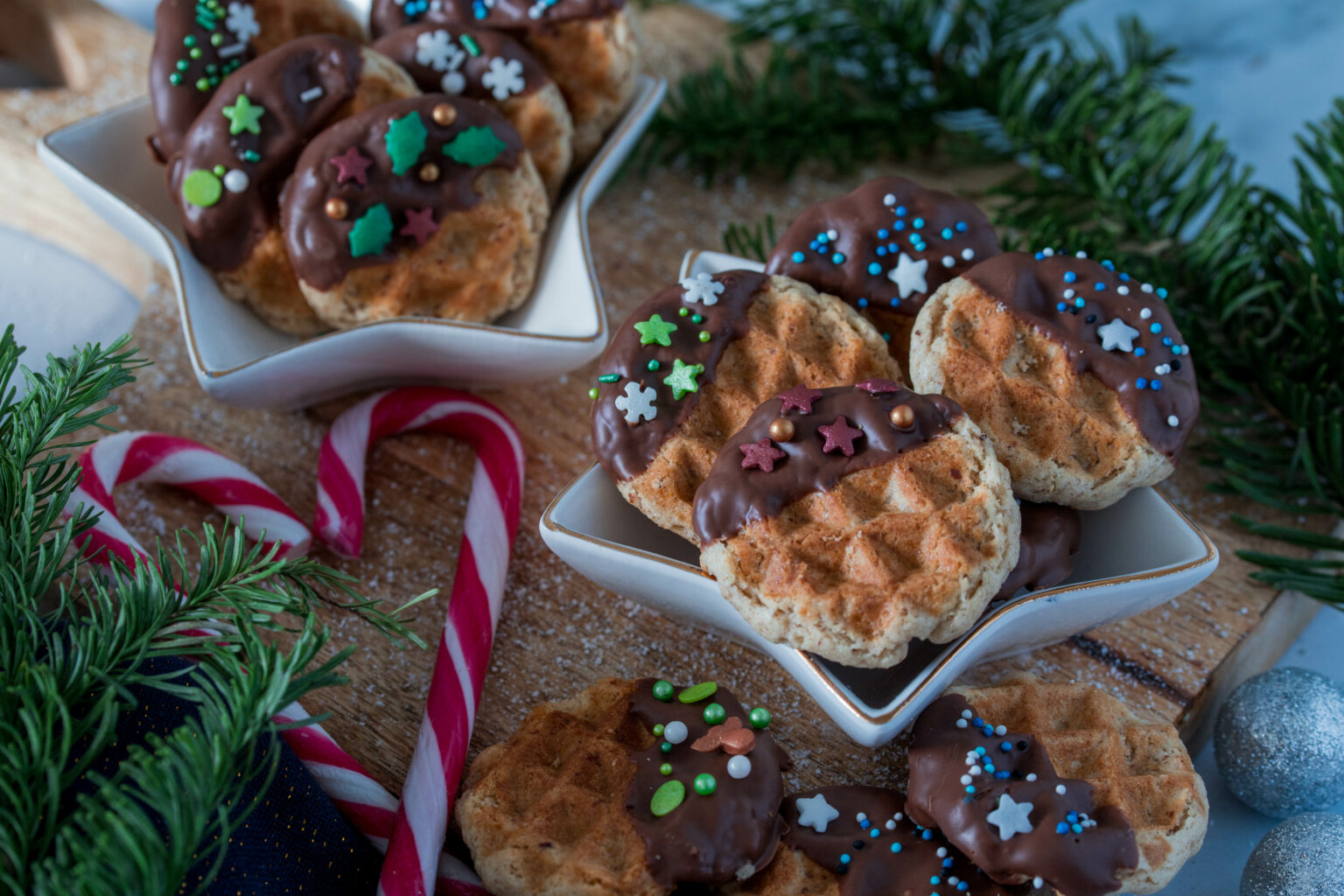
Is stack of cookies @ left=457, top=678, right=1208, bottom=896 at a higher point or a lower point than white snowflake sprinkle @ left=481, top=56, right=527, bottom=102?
lower

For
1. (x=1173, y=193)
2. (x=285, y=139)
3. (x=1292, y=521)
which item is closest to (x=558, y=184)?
(x=285, y=139)

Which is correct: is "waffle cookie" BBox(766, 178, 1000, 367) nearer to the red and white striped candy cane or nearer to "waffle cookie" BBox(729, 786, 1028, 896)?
"waffle cookie" BBox(729, 786, 1028, 896)

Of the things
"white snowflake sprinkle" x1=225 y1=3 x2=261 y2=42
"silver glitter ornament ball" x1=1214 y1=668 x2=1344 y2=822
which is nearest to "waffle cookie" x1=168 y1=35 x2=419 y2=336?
"white snowflake sprinkle" x1=225 y1=3 x2=261 y2=42

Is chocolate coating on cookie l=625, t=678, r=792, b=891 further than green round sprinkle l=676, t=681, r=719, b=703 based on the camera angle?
No

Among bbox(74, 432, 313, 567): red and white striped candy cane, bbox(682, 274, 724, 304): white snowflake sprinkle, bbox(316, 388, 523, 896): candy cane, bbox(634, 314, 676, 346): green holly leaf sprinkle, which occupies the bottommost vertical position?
bbox(74, 432, 313, 567): red and white striped candy cane

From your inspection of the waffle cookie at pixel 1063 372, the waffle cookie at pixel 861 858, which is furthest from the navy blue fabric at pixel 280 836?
the waffle cookie at pixel 1063 372

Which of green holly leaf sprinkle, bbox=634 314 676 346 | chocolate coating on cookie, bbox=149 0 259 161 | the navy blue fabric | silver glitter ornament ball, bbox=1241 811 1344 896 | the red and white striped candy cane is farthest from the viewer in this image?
chocolate coating on cookie, bbox=149 0 259 161

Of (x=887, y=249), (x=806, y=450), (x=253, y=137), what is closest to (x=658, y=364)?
(x=806, y=450)

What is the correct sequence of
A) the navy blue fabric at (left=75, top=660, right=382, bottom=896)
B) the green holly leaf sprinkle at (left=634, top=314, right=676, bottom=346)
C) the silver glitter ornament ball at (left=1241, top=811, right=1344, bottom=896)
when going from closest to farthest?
the navy blue fabric at (left=75, top=660, right=382, bottom=896), the silver glitter ornament ball at (left=1241, top=811, right=1344, bottom=896), the green holly leaf sprinkle at (left=634, top=314, right=676, bottom=346)
